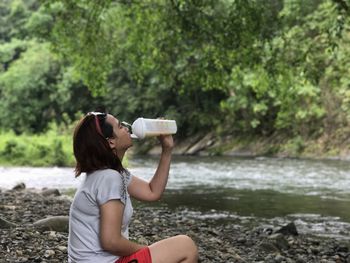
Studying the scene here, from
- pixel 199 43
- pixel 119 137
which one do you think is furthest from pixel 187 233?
pixel 119 137

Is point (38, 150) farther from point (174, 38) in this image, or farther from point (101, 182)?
point (101, 182)

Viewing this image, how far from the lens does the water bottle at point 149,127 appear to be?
11.5ft

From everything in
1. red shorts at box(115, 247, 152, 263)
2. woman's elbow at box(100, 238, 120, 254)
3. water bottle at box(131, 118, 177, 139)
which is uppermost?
water bottle at box(131, 118, 177, 139)

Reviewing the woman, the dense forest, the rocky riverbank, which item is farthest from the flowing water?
the woman

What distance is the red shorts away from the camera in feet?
11.6

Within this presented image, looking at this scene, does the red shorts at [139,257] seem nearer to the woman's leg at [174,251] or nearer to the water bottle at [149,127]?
the woman's leg at [174,251]

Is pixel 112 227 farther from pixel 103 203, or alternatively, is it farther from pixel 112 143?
pixel 112 143

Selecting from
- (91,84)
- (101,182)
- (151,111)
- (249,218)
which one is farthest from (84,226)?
(151,111)

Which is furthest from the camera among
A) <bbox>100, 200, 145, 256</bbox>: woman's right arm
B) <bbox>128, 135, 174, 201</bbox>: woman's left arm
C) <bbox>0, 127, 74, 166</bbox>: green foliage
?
<bbox>0, 127, 74, 166</bbox>: green foliage

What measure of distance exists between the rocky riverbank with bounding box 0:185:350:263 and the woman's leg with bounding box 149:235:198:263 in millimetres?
2635

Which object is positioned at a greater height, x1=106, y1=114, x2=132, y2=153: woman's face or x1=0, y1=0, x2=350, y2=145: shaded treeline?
x1=0, y1=0, x2=350, y2=145: shaded treeline

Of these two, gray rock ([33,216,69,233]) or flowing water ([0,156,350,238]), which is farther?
flowing water ([0,156,350,238])

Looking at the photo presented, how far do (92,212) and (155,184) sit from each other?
684mm

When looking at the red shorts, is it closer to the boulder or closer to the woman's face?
the woman's face
